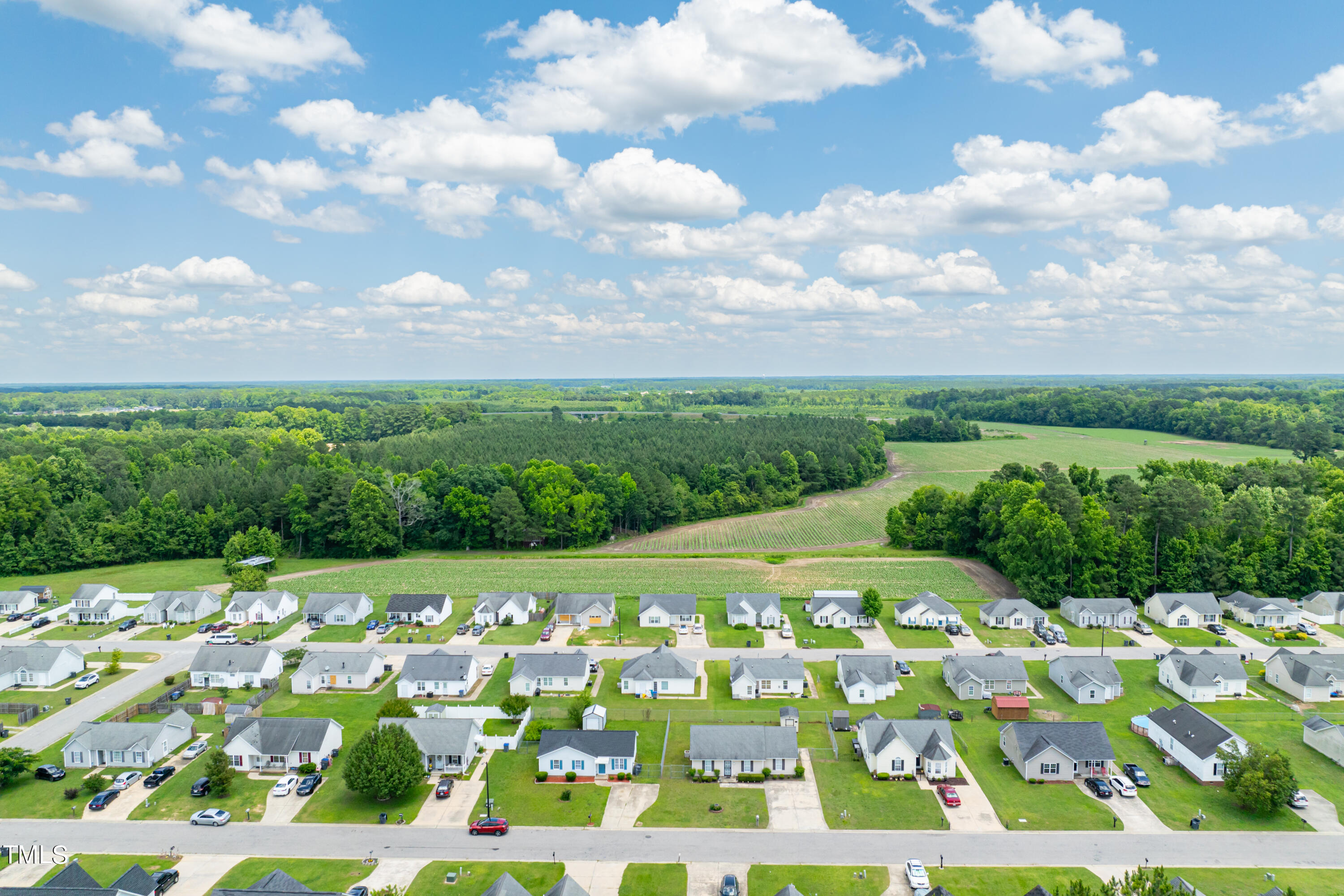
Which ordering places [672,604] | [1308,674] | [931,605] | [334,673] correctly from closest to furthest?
[1308,674] → [334,673] → [931,605] → [672,604]

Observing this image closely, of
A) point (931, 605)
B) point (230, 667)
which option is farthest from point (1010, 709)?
point (230, 667)

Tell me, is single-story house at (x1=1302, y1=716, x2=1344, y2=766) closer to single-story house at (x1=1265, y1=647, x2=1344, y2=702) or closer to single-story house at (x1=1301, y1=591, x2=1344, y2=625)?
single-story house at (x1=1265, y1=647, x2=1344, y2=702)

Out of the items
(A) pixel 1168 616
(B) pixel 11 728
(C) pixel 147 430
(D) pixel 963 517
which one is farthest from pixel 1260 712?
(C) pixel 147 430

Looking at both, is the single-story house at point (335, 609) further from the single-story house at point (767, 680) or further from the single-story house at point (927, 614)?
the single-story house at point (927, 614)

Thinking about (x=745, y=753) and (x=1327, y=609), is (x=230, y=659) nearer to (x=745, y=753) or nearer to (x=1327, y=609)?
(x=745, y=753)

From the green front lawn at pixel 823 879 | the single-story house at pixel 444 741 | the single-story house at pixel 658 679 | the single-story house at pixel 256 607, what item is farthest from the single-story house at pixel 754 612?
the single-story house at pixel 256 607

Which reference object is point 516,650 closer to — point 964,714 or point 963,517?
point 964,714

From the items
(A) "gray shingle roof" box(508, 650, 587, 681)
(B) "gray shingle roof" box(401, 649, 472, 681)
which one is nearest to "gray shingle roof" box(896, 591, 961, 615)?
(A) "gray shingle roof" box(508, 650, 587, 681)
